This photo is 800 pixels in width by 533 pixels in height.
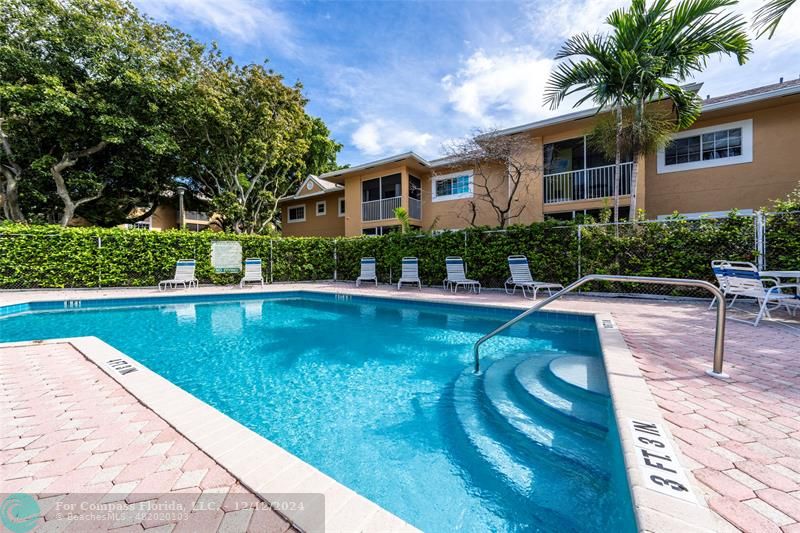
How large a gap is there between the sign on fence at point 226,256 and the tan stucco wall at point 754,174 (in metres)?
16.4

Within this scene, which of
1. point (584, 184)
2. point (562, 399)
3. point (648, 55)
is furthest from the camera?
point (584, 184)

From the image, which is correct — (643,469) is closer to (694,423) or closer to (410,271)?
(694,423)

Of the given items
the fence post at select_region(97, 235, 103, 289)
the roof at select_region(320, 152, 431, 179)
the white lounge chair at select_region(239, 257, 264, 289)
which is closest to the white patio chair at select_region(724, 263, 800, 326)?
the roof at select_region(320, 152, 431, 179)

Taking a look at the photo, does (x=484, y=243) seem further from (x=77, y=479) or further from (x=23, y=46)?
(x=23, y=46)

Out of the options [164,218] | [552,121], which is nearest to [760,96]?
[552,121]

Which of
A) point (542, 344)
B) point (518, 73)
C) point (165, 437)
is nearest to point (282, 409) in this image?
point (165, 437)

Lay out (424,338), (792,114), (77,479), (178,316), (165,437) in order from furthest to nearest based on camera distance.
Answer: (792,114)
(178,316)
(424,338)
(165,437)
(77,479)

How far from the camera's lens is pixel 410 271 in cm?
1173

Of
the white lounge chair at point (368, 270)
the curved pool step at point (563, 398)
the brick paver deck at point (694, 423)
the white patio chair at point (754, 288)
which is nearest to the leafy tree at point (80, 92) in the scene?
the white lounge chair at point (368, 270)

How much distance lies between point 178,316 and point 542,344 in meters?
8.41

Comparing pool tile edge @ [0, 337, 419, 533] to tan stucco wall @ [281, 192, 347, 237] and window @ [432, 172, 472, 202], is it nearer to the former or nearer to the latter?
window @ [432, 172, 472, 202]

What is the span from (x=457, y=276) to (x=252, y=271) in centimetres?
831

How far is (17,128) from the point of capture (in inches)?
592

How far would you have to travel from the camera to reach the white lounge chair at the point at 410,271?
1157cm
